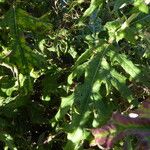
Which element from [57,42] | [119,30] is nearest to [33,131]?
[57,42]

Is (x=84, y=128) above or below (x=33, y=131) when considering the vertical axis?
above

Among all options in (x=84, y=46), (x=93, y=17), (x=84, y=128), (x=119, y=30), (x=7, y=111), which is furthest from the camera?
(x=84, y=46)

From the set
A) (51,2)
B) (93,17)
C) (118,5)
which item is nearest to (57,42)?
(93,17)

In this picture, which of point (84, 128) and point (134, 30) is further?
point (134, 30)

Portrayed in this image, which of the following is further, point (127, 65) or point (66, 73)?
point (66, 73)

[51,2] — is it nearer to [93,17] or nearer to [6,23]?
[93,17]

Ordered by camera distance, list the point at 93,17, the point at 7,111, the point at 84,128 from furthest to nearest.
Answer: the point at 93,17, the point at 7,111, the point at 84,128

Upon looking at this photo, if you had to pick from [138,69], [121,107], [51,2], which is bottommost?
[121,107]
